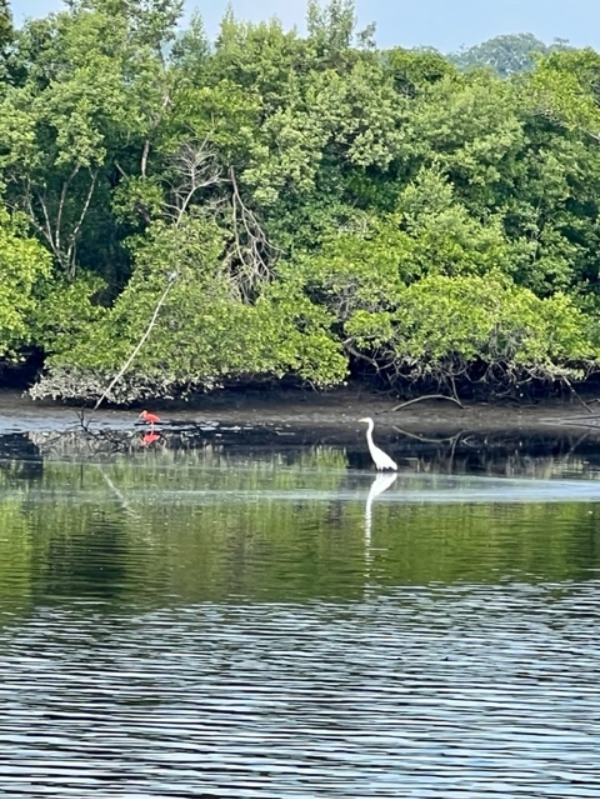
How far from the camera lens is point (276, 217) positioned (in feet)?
190

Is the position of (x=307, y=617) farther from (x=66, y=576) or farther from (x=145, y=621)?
(x=66, y=576)

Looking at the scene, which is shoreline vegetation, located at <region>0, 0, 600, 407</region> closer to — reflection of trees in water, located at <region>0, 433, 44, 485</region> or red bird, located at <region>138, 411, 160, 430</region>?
red bird, located at <region>138, 411, 160, 430</region>

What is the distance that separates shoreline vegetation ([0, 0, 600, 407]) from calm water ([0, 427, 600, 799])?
12.5m

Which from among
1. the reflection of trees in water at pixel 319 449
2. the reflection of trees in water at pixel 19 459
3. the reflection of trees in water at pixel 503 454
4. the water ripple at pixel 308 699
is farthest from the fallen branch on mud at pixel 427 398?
the water ripple at pixel 308 699

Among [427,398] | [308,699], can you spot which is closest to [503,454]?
[427,398]

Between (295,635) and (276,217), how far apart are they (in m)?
34.8

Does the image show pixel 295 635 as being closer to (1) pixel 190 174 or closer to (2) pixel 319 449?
(2) pixel 319 449

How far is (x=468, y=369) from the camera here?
2323 inches

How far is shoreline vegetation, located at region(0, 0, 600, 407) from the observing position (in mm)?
54250

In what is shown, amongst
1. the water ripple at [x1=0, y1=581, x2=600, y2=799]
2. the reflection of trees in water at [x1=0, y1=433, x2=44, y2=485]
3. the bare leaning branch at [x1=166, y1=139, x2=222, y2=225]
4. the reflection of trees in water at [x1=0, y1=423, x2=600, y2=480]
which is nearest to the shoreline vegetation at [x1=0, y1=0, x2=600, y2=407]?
the bare leaning branch at [x1=166, y1=139, x2=222, y2=225]

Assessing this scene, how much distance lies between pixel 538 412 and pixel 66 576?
32.6 metres

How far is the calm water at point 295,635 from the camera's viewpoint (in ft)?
59.4

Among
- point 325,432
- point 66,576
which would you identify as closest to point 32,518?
point 66,576

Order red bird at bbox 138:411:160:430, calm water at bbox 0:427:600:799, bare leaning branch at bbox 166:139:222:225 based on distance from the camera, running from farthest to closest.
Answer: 1. bare leaning branch at bbox 166:139:222:225
2. red bird at bbox 138:411:160:430
3. calm water at bbox 0:427:600:799
